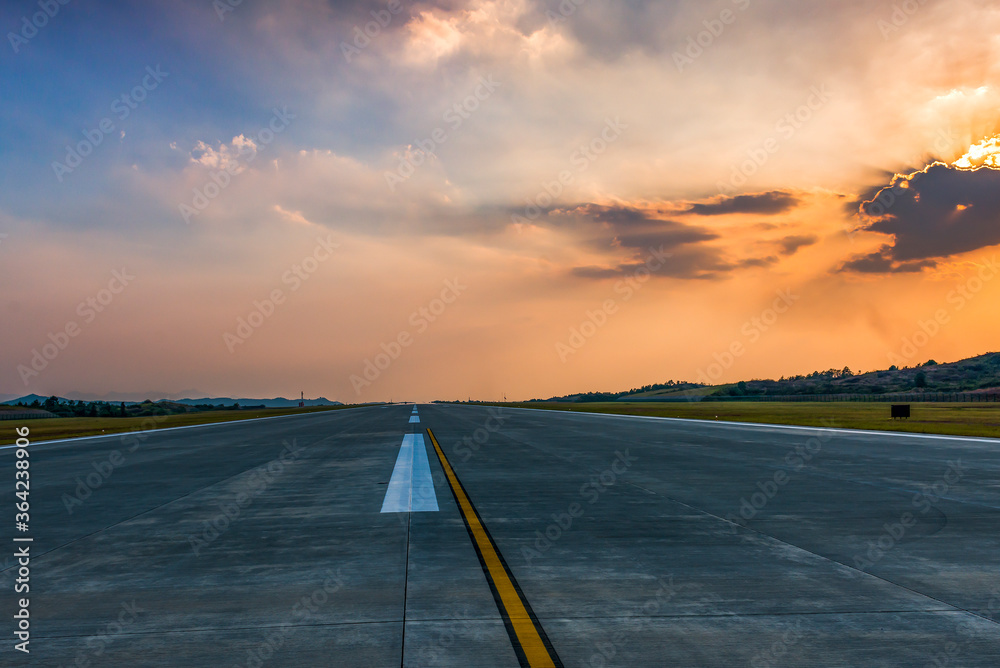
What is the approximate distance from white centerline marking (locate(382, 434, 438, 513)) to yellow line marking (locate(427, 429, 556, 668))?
109cm

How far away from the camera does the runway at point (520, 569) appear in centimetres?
468

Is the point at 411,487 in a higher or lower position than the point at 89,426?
higher

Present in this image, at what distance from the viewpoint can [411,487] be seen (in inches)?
523

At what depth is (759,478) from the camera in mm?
14117

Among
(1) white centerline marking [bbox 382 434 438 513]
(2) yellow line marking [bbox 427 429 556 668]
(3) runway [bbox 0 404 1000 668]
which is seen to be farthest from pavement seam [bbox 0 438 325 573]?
(2) yellow line marking [bbox 427 429 556 668]

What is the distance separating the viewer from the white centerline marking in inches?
427

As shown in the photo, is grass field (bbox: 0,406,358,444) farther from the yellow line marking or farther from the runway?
the yellow line marking

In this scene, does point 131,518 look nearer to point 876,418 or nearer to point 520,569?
point 520,569

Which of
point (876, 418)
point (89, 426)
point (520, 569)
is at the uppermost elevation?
point (520, 569)

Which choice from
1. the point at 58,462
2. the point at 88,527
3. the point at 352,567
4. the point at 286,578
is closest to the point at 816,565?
the point at 352,567

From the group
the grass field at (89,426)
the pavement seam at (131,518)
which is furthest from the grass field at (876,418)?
the grass field at (89,426)

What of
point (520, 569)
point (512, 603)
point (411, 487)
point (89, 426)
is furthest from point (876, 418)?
point (89, 426)

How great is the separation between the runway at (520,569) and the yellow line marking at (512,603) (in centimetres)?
3

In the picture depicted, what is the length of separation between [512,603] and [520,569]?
3.84 ft
